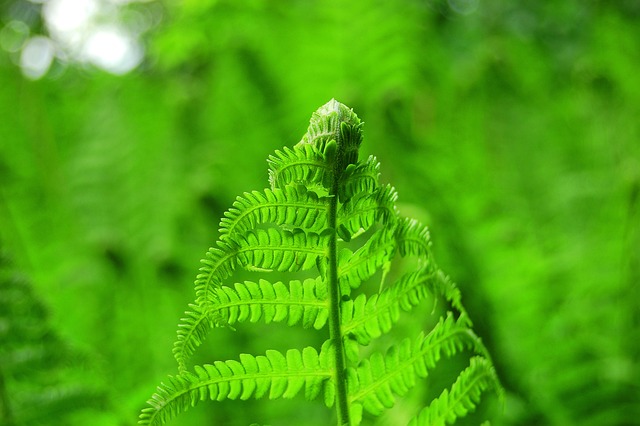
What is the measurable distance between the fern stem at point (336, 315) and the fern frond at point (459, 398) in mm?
67

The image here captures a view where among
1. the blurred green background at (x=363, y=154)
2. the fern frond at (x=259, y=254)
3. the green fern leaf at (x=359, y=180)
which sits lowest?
A: the fern frond at (x=259, y=254)

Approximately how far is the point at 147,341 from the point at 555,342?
0.94 meters

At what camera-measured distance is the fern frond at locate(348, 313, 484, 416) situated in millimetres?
588

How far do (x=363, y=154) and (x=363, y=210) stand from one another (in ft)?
4.83

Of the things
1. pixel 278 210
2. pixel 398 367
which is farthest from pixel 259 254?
pixel 398 367

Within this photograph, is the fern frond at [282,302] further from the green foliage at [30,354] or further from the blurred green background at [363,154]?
the blurred green background at [363,154]

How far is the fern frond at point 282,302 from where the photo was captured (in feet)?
1.79

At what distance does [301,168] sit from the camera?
520 millimetres

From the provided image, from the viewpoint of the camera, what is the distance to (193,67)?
3105 millimetres

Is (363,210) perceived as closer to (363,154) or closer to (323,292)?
(323,292)

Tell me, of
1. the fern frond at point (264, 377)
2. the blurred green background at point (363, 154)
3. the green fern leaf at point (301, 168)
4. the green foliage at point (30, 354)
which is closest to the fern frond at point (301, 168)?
the green fern leaf at point (301, 168)

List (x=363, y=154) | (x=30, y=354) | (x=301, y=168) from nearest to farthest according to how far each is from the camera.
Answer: (x=301, y=168) → (x=30, y=354) → (x=363, y=154)

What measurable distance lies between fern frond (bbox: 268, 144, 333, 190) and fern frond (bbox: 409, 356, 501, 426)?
0.69 ft

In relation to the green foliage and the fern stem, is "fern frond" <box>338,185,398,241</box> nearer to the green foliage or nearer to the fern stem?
the fern stem
